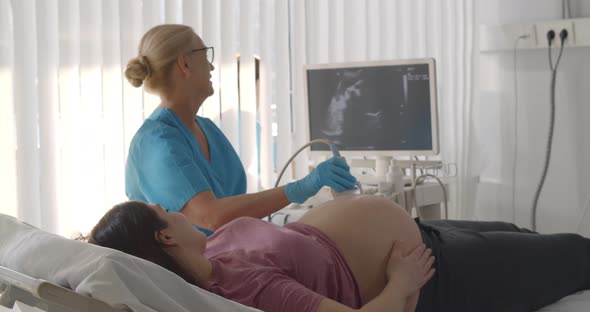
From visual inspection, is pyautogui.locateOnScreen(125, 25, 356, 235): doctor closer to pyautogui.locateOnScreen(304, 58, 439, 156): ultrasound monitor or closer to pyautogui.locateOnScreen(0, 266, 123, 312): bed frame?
pyautogui.locateOnScreen(304, 58, 439, 156): ultrasound monitor

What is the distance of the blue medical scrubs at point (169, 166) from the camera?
220 centimetres

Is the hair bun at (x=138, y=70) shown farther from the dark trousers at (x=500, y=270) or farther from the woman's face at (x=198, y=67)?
the dark trousers at (x=500, y=270)

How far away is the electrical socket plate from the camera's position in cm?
327

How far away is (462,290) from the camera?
1.97m

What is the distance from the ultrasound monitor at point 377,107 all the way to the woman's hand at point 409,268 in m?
1.02

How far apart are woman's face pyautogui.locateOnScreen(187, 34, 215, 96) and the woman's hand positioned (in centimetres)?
81

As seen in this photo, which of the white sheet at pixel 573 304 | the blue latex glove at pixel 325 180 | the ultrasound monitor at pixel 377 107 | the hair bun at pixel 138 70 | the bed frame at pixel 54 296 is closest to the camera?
the bed frame at pixel 54 296

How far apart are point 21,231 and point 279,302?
519mm

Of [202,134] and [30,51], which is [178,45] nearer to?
[202,134]

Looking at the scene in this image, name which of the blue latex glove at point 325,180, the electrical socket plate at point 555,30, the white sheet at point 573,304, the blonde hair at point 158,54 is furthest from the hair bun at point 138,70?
the electrical socket plate at point 555,30

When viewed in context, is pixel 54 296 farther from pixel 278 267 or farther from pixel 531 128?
pixel 531 128

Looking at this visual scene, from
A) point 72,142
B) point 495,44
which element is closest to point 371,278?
point 72,142

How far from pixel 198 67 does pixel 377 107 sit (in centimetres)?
82

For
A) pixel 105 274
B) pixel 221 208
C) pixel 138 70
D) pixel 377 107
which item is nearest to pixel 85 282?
pixel 105 274
